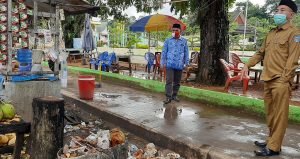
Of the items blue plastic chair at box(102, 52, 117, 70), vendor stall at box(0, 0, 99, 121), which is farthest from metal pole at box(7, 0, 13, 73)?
blue plastic chair at box(102, 52, 117, 70)

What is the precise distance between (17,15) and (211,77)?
647 cm

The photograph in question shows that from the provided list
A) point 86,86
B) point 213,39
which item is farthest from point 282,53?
point 213,39

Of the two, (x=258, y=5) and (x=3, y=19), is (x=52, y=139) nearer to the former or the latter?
(x=3, y=19)

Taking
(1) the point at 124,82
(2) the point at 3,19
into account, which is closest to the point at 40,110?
(2) the point at 3,19

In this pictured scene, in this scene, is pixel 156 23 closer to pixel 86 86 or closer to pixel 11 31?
pixel 86 86

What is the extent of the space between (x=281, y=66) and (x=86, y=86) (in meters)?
5.28

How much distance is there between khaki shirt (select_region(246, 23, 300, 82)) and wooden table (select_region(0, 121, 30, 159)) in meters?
3.36

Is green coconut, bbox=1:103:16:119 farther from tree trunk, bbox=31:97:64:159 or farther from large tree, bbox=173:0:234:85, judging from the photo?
large tree, bbox=173:0:234:85

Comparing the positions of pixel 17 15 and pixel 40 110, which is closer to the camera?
pixel 40 110

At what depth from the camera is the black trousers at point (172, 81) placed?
313 inches

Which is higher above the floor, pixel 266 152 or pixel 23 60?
pixel 23 60

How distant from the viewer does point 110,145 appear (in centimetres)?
436

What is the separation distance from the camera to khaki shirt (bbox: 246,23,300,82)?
4.15m

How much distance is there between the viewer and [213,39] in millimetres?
10570
